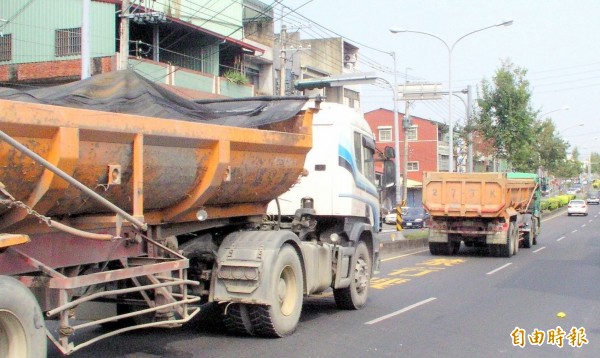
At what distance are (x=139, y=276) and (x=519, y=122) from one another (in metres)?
30.8

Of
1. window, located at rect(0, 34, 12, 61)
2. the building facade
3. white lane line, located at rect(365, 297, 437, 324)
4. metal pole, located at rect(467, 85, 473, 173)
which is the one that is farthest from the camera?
metal pole, located at rect(467, 85, 473, 173)

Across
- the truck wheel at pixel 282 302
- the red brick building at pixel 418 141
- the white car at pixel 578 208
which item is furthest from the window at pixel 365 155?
the red brick building at pixel 418 141

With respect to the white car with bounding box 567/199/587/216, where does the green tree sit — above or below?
above

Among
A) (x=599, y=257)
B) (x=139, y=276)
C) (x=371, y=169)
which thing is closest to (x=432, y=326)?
(x=371, y=169)

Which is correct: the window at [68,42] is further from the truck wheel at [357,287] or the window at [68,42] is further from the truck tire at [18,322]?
the truck tire at [18,322]

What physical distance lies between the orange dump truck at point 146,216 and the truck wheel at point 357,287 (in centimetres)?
35

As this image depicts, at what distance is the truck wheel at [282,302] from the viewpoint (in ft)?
26.1

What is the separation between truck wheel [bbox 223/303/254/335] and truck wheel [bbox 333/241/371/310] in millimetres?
2401

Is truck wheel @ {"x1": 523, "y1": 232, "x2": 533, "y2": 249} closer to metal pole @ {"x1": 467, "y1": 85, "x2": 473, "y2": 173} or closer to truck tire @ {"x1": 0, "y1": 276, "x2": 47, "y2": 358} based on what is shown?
metal pole @ {"x1": 467, "y1": 85, "x2": 473, "y2": 173}

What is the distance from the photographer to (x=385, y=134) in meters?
66.8

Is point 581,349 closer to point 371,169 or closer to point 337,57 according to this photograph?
point 371,169

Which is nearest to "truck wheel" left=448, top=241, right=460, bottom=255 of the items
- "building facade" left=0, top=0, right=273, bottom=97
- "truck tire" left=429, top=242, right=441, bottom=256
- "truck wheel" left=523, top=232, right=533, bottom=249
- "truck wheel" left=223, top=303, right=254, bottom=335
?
"truck tire" left=429, top=242, right=441, bottom=256

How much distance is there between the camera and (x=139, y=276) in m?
6.47

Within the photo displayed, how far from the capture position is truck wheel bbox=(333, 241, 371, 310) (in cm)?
1036
